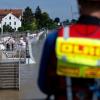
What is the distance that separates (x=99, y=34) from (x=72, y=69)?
26 cm

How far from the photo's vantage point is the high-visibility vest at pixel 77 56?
352 cm

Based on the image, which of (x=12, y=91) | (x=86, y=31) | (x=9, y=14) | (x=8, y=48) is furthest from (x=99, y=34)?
(x=9, y=14)

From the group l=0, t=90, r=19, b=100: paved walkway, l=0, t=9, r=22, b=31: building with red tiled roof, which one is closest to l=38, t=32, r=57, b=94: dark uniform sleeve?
l=0, t=90, r=19, b=100: paved walkway

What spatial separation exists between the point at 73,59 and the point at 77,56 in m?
0.03

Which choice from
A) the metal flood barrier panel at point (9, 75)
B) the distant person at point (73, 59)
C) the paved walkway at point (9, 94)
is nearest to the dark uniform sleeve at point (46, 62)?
the distant person at point (73, 59)

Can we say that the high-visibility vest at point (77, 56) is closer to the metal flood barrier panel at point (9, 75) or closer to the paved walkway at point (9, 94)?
the paved walkway at point (9, 94)

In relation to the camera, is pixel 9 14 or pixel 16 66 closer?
pixel 16 66

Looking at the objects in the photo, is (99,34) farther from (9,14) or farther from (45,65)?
(9,14)

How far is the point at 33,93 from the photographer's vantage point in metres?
13.5

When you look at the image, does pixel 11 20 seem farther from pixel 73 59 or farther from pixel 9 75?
pixel 73 59

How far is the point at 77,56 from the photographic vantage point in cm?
353

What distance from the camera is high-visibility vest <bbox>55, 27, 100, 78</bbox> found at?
3.52 m

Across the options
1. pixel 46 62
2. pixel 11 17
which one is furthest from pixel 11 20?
pixel 46 62

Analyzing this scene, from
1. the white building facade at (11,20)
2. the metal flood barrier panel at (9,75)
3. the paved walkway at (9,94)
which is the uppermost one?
the metal flood barrier panel at (9,75)
